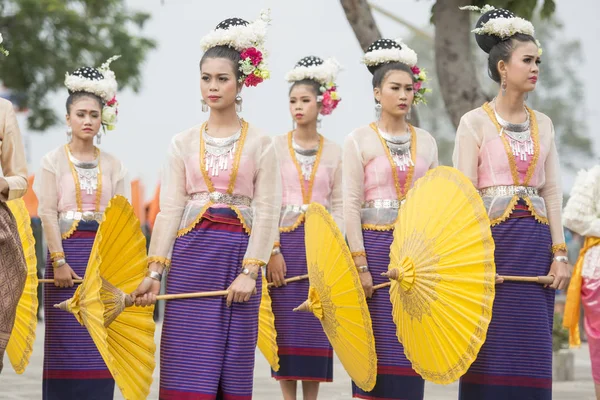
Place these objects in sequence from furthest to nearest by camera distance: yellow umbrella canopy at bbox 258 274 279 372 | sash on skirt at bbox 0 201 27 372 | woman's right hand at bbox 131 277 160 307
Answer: yellow umbrella canopy at bbox 258 274 279 372 < woman's right hand at bbox 131 277 160 307 < sash on skirt at bbox 0 201 27 372

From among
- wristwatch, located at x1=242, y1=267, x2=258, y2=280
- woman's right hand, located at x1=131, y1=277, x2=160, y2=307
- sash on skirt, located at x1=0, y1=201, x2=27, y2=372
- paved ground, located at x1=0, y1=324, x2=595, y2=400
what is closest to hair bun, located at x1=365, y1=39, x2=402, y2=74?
wristwatch, located at x1=242, y1=267, x2=258, y2=280

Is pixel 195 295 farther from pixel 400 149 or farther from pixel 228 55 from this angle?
pixel 400 149

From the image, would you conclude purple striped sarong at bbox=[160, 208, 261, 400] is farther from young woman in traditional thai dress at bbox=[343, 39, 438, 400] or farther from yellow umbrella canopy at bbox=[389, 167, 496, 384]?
young woman in traditional thai dress at bbox=[343, 39, 438, 400]

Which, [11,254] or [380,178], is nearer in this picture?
[11,254]

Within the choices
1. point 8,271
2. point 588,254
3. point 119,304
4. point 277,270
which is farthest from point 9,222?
point 588,254

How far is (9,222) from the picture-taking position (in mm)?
5094

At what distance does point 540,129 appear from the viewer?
19.8ft

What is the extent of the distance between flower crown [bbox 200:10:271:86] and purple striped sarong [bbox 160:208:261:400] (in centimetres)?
64

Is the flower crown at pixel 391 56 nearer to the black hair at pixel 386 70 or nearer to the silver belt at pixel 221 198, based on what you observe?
the black hair at pixel 386 70

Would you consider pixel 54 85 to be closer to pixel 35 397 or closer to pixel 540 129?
pixel 35 397

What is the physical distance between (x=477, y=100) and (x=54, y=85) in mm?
11482

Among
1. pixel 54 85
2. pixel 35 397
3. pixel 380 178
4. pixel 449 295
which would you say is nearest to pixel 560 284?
pixel 449 295

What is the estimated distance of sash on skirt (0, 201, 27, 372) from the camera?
5.01 metres

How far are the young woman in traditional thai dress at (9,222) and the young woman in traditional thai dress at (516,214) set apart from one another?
7.00 ft
